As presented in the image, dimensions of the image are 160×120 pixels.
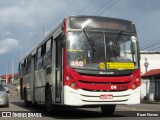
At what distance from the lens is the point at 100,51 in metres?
14.3

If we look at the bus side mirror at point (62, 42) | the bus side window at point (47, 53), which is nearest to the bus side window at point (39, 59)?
the bus side window at point (47, 53)

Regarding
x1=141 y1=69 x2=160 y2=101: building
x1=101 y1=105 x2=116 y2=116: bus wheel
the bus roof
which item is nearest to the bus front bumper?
x1=101 y1=105 x2=116 y2=116: bus wheel

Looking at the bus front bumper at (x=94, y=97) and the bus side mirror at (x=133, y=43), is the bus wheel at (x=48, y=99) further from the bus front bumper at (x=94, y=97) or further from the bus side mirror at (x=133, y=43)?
the bus side mirror at (x=133, y=43)

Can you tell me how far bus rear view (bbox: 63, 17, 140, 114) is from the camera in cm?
1397

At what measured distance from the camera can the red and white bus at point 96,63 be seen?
13984 mm

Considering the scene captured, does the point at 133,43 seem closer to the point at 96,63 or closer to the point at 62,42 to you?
the point at 96,63

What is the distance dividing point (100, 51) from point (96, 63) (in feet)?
1.56

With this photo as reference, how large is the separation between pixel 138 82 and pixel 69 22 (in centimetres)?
333

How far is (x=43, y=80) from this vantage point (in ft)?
59.1

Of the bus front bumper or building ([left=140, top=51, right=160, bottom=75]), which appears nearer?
the bus front bumper

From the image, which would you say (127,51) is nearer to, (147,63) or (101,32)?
(101,32)

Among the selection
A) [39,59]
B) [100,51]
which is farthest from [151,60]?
[100,51]

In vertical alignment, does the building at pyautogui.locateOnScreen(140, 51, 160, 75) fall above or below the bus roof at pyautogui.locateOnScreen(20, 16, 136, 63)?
above

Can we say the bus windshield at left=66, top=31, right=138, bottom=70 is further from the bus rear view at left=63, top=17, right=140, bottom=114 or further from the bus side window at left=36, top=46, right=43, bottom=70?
the bus side window at left=36, top=46, right=43, bottom=70
